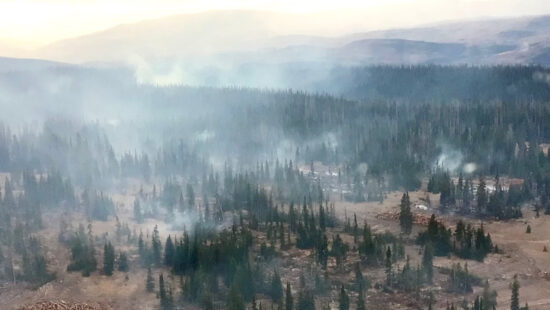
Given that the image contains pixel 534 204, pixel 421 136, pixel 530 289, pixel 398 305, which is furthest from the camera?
pixel 421 136

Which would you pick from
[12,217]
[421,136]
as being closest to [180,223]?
[12,217]

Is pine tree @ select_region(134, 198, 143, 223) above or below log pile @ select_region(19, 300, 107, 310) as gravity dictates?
above

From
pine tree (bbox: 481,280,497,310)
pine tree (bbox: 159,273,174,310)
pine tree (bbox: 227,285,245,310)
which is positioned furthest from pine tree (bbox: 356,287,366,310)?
pine tree (bbox: 159,273,174,310)

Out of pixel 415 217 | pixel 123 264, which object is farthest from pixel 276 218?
pixel 123 264

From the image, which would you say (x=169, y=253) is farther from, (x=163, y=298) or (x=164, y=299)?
(x=164, y=299)

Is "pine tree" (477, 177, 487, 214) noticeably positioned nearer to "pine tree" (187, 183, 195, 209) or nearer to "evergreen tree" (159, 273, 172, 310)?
"pine tree" (187, 183, 195, 209)

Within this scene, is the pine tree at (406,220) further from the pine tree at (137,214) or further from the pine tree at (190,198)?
the pine tree at (137,214)

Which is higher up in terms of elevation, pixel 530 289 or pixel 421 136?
pixel 421 136

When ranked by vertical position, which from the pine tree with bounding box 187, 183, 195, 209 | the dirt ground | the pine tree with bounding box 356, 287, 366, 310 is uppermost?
the pine tree with bounding box 187, 183, 195, 209

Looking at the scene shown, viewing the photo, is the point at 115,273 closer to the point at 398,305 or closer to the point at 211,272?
the point at 211,272

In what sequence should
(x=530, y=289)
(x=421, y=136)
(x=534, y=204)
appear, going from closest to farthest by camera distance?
1. (x=530, y=289)
2. (x=534, y=204)
3. (x=421, y=136)

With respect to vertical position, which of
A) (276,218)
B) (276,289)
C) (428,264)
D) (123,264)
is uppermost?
(276,218)
